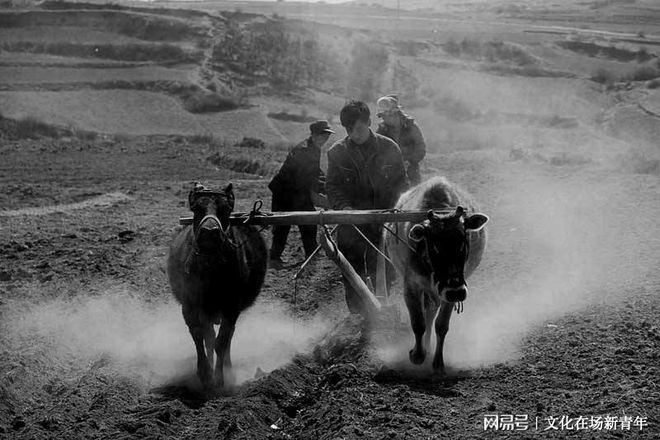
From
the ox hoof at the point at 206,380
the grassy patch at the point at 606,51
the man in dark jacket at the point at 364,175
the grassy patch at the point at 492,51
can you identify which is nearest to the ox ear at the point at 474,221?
the man in dark jacket at the point at 364,175

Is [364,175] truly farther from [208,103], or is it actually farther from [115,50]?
[115,50]

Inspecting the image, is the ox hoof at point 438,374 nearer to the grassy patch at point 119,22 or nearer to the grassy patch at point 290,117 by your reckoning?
the grassy patch at point 290,117

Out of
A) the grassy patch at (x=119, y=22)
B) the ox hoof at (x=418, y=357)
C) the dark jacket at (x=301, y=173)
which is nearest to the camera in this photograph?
the ox hoof at (x=418, y=357)

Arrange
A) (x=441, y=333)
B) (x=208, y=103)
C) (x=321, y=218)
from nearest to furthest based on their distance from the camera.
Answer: (x=441, y=333), (x=321, y=218), (x=208, y=103)

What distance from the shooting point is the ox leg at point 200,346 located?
7.49m

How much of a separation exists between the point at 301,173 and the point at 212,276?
4556 millimetres

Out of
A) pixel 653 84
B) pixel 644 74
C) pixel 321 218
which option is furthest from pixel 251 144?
pixel 644 74

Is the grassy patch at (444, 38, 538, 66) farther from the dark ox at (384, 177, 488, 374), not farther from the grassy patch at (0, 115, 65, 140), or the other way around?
the dark ox at (384, 177, 488, 374)

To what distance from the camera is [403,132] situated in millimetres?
11336

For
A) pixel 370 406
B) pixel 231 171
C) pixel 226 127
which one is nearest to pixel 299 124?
pixel 226 127

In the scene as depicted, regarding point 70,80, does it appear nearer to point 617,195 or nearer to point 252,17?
point 252,17

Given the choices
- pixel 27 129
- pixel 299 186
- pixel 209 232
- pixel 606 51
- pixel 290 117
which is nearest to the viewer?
pixel 209 232

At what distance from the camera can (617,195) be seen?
14.4 metres

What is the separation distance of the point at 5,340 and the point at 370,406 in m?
4.84
